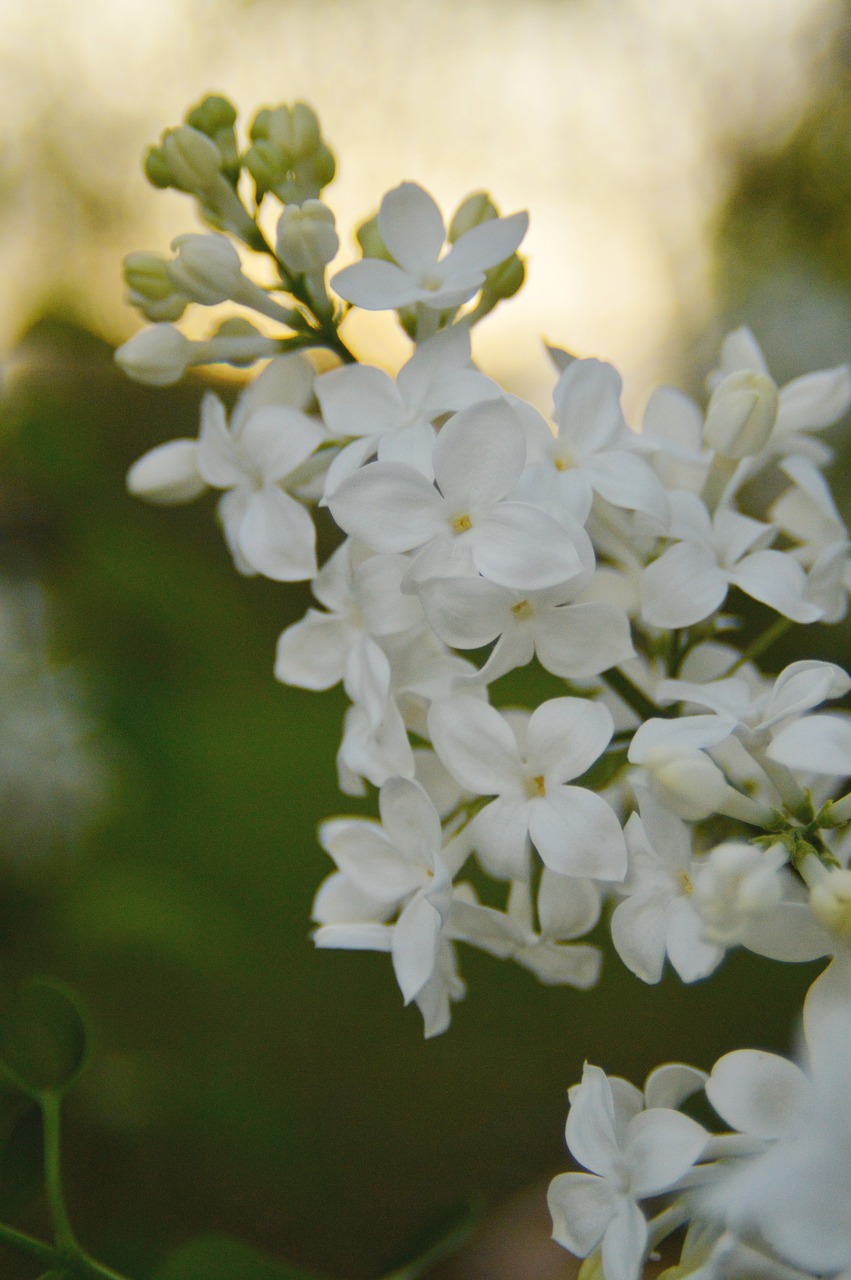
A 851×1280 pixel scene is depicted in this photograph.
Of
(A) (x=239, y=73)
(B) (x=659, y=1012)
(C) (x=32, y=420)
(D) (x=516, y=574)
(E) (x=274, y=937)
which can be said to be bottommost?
(B) (x=659, y=1012)

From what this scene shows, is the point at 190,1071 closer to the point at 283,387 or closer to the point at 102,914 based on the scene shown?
the point at 102,914

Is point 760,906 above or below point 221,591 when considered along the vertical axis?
above

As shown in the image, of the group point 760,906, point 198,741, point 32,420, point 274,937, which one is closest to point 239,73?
point 32,420

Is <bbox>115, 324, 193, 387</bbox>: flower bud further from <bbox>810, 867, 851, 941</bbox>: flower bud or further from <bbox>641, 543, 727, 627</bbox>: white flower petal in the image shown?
<bbox>810, 867, 851, 941</bbox>: flower bud

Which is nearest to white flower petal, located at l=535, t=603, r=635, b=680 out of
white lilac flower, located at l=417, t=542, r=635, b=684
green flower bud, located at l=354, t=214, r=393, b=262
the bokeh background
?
white lilac flower, located at l=417, t=542, r=635, b=684

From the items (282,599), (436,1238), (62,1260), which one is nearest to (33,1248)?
(62,1260)

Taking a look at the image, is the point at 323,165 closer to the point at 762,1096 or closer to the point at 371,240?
the point at 371,240

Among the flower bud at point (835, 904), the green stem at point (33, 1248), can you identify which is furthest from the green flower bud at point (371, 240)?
the green stem at point (33, 1248)
